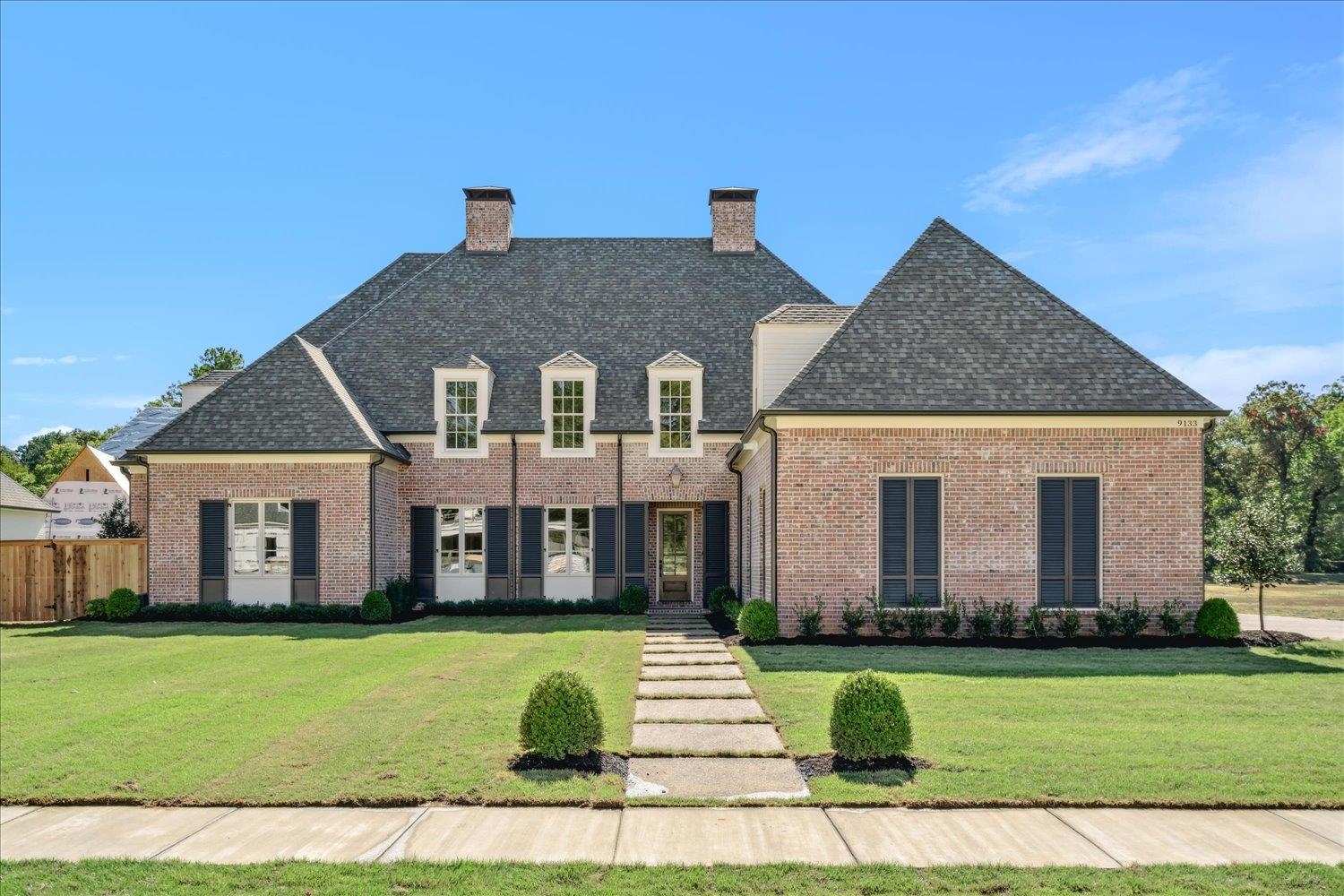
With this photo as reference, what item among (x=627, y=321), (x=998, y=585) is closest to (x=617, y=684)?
(x=998, y=585)

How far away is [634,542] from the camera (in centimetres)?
2220

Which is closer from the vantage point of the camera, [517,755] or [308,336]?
[517,755]

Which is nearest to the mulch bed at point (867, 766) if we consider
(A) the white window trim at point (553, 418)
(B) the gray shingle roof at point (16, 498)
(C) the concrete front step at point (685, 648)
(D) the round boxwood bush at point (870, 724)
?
(D) the round boxwood bush at point (870, 724)

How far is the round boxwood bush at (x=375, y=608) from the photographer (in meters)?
19.1

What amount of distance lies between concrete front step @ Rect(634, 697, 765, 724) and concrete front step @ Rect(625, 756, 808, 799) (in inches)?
56.3

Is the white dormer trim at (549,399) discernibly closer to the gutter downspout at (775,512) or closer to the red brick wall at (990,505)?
the gutter downspout at (775,512)

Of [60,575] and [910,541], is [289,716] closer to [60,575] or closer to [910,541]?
[910,541]

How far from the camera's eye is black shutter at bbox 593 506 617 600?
72.7 feet

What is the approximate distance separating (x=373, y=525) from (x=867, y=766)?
14504 mm

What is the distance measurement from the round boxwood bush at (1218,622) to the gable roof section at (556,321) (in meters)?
10.3

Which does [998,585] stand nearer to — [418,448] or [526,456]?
[526,456]

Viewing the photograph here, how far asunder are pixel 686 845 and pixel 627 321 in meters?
19.3

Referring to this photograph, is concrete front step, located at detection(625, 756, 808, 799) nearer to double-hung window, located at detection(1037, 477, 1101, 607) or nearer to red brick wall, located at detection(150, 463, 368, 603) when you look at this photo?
double-hung window, located at detection(1037, 477, 1101, 607)

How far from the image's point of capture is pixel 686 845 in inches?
237
